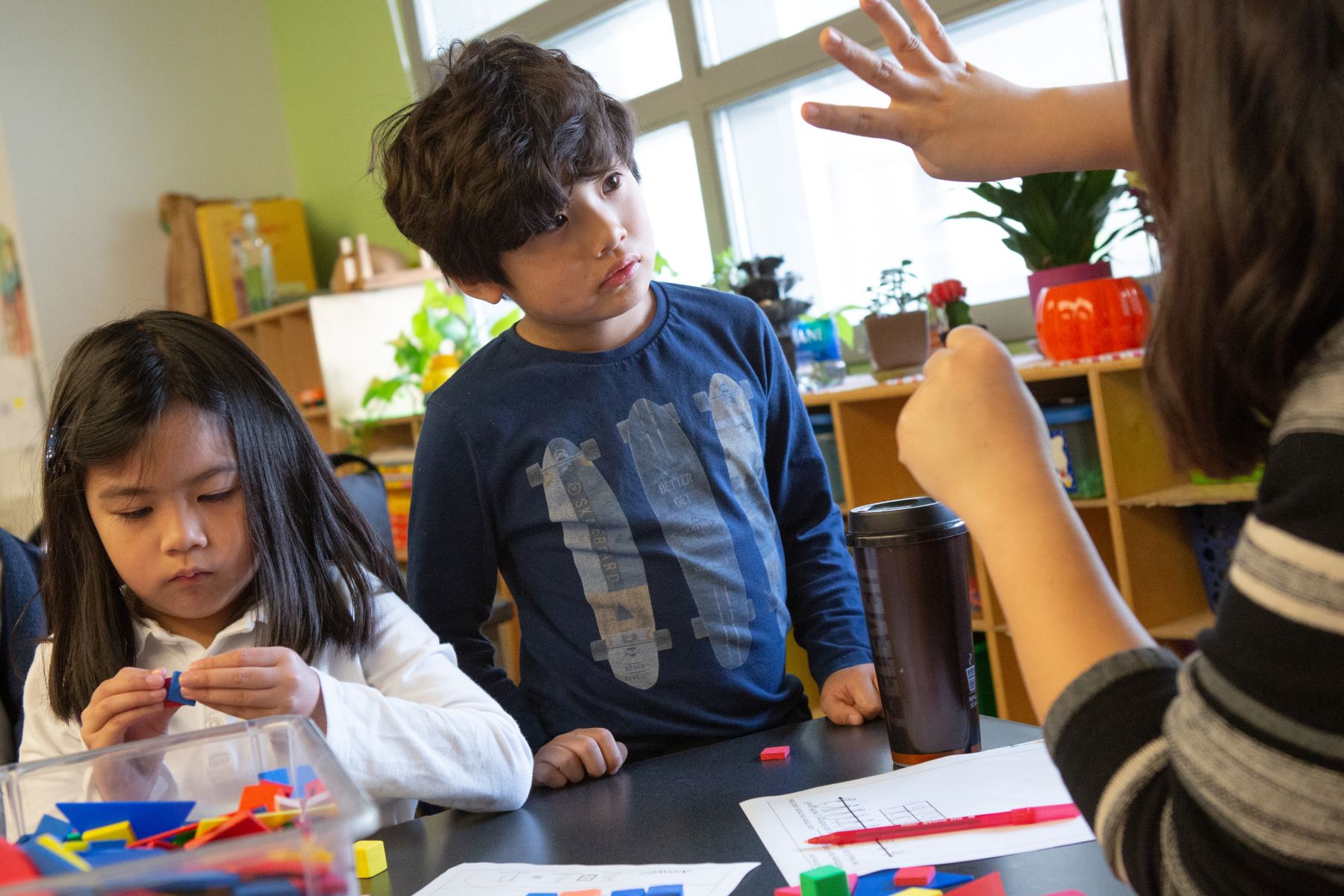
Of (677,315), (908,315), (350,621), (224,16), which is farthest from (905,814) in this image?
(224,16)

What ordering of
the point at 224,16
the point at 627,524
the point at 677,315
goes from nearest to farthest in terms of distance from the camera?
the point at 627,524
the point at 677,315
the point at 224,16

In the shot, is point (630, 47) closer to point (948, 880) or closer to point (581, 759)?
point (581, 759)

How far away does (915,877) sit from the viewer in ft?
2.29

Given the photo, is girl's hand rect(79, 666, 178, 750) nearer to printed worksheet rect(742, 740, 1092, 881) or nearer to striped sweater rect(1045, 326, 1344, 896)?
printed worksheet rect(742, 740, 1092, 881)

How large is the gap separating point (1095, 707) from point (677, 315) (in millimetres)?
893

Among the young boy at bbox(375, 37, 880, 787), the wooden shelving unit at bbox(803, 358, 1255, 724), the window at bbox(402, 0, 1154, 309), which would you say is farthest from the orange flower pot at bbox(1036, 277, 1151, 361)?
the young boy at bbox(375, 37, 880, 787)

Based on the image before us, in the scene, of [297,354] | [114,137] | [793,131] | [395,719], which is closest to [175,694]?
[395,719]

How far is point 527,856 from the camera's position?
2.84ft

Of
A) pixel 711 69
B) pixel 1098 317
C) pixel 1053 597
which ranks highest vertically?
pixel 711 69

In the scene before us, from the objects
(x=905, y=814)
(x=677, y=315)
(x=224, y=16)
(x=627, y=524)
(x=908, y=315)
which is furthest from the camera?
(x=224, y=16)

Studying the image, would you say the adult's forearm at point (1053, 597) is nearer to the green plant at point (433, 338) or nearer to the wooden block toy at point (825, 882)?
the wooden block toy at point (825, 882)

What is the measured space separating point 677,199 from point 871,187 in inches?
32.2

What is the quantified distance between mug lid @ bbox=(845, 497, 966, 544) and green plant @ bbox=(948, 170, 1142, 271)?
1461 millimetres

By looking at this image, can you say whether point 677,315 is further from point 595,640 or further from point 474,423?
point 595,640
